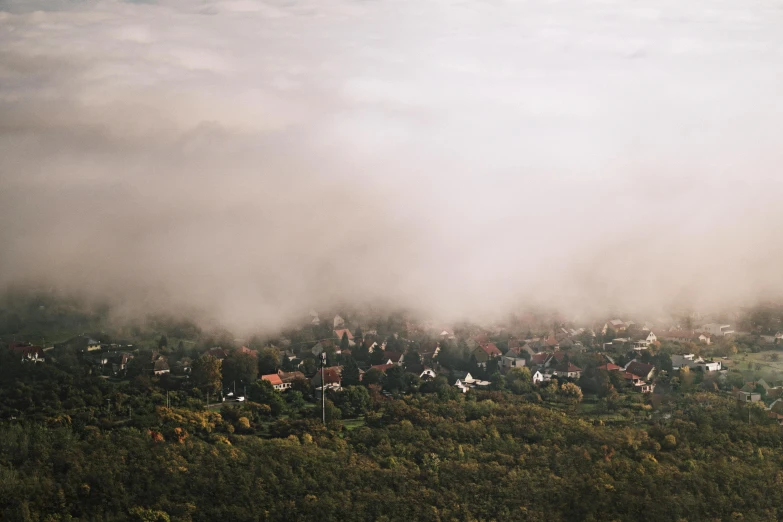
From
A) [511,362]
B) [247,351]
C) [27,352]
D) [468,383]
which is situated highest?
[27,352]

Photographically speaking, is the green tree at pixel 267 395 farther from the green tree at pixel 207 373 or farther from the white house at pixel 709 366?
the white house at pixel 709 366

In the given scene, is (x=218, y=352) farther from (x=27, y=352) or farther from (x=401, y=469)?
(x=401, y=469)

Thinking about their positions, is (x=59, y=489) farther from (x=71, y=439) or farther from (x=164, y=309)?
(x=164, y=309)

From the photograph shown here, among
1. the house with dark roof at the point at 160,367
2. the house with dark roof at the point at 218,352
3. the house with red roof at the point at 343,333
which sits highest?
the house with dark roof at the point at 218,352

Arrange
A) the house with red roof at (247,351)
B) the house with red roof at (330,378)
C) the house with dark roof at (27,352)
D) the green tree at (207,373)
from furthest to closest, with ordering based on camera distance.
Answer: the house with red roof at (247,351)
the house with red roof at (330,378)
the green tree at (207,373)
the house with dark roof at (27,352)

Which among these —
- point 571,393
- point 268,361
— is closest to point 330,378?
point 268,361

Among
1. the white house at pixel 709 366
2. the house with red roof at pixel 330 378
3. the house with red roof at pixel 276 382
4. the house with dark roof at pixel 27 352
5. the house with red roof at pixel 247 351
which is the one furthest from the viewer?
the white house at pixel 709 366

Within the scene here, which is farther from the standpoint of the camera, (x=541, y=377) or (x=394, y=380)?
(x=541, y=377)

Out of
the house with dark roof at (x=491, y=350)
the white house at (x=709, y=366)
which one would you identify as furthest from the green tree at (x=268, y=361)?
the white house at (x=709, y=366)

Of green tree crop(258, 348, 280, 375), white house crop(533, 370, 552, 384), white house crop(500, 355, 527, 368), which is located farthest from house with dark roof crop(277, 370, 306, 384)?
white house crop(533, 370, 552, 384)
